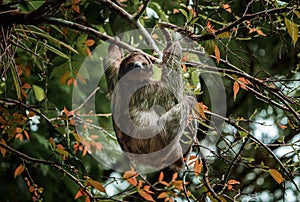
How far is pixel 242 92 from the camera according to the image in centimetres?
586

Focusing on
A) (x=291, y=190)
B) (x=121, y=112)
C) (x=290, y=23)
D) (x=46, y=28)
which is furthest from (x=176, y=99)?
(x=291, y=190)

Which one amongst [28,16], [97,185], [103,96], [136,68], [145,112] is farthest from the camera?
[103,96]

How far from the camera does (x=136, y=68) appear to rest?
3.91 meters

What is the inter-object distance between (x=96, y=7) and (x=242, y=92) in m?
2.62

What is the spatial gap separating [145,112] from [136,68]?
451 millimetres

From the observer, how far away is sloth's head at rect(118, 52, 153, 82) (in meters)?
3.86

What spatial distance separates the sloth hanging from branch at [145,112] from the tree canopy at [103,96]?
136mm

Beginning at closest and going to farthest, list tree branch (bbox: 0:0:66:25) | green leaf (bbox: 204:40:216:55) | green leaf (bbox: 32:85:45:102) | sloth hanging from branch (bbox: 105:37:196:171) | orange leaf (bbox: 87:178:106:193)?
tree branch (bbox: 0:0:66:25), green leaf (bbox: 204:40:216:55), orange leaf (bbox: 87:178:106:193), sloth hanging from branch (bbox: 105:37:196:171), green leaf (bbox: 32:85:45:102)

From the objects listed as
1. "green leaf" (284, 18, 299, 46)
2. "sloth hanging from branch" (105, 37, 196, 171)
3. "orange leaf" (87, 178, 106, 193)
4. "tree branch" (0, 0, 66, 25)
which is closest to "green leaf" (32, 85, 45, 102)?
"sloth hanging from branch" (105, 37, 196, 171)

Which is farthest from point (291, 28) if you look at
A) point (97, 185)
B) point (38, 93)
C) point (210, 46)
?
point (38, 93)

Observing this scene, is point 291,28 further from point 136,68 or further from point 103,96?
point 103,96

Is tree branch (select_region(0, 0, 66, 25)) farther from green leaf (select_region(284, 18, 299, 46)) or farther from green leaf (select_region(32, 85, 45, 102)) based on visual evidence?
green leaf (select_region(32, 85, 45, 102))

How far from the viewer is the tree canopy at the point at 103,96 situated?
2.82m

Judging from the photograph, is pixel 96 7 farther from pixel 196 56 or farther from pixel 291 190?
pixel 291 190
